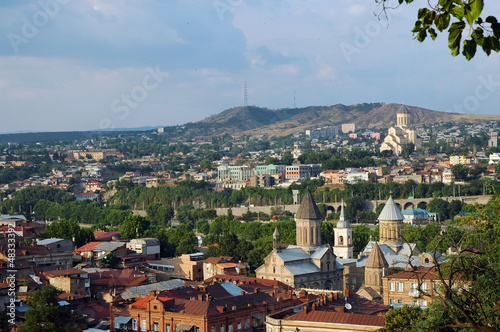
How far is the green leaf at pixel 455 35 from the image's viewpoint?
5180 mm

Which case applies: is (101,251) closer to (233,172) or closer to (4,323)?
(4,323)

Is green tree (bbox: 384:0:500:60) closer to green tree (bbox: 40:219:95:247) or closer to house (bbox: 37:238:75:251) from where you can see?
house (bbox: 37:238:75:251)

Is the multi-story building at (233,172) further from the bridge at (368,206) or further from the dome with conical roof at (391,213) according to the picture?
the dome with conical roof at (391,213)

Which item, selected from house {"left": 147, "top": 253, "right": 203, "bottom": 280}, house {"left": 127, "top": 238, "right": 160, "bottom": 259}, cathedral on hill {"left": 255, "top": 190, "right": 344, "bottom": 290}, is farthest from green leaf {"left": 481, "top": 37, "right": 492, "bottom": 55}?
house {"left": 127, "top": 238, "right": 160, "bottom": 259}

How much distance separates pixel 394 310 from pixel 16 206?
6670cm

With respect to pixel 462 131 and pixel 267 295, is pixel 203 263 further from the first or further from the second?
pixel 462 131

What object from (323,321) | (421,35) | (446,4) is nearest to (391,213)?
(323,321)

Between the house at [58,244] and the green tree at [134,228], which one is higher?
the house at [58,244]

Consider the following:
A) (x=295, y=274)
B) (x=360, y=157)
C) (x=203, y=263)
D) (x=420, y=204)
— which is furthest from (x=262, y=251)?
(x=360, y=157)

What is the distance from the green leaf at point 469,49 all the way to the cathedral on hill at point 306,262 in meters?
34.2

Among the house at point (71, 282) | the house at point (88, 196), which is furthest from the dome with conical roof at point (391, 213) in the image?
the house at point (88, 196)

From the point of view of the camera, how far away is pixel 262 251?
155 ft

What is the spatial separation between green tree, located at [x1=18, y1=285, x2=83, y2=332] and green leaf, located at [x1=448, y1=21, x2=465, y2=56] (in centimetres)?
2062

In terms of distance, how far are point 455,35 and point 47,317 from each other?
2150 centimetres
